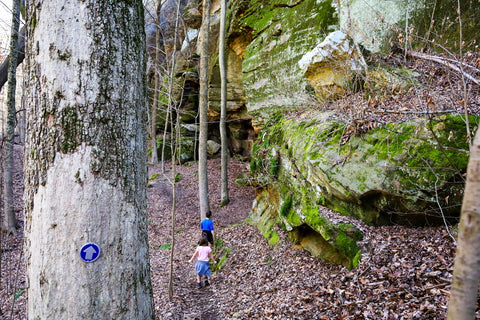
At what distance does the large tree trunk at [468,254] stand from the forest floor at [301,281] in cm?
273

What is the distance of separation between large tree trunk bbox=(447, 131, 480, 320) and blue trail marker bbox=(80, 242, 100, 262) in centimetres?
171

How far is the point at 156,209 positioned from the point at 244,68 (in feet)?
26.0

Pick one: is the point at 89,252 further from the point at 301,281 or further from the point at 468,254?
the point at 301,281

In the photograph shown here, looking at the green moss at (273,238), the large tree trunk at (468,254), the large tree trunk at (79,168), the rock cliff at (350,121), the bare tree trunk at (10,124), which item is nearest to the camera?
the large tree trunk at (468,254)

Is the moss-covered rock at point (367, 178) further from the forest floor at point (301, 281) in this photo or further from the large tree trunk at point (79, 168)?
the large tree trunk at point (79, 168)

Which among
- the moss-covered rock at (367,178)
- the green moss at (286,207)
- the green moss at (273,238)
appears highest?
the moss-covered rock at (367,178)

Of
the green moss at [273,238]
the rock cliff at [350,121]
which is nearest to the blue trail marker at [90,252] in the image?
the rock cliff at [350,121]

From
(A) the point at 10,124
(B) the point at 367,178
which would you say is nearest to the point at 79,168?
(B) the point at 367,178

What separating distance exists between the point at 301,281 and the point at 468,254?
438cm

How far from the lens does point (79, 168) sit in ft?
4.70

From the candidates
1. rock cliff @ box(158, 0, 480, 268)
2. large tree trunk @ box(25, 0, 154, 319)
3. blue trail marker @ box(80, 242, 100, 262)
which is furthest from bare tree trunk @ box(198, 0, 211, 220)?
blue trail marker @ box(80, 242, 100, 262)

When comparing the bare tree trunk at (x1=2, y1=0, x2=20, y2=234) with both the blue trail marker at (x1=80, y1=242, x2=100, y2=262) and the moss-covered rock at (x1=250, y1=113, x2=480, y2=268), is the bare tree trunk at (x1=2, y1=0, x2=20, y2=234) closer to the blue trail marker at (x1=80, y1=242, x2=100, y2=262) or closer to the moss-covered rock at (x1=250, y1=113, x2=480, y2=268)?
the blue trail marker at (x1=80, y1=242, x2=100, y2=262)

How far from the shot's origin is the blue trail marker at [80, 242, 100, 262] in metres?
1.40

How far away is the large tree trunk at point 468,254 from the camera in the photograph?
1010 mm
